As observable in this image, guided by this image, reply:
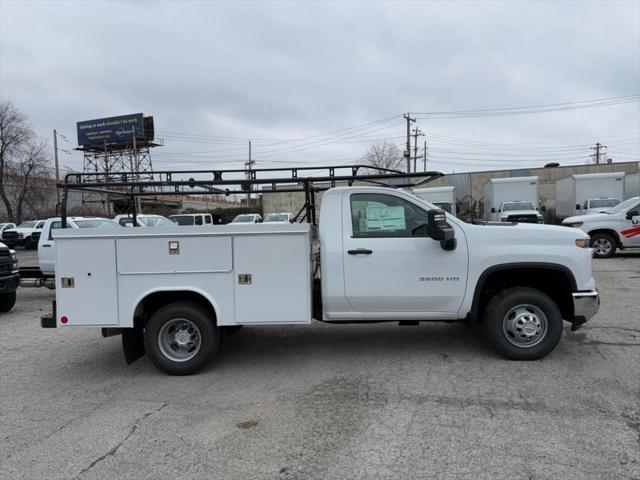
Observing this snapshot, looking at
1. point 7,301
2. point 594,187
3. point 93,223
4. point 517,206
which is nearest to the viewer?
point 7,301

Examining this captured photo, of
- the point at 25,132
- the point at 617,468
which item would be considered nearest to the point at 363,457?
the point at 617,468

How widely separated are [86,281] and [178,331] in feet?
3.61

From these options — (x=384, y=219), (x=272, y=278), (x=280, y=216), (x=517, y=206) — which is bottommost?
(x=272, y=278)

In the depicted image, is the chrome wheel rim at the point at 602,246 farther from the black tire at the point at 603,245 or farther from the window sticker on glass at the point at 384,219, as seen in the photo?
the window sticker on glass at the point at 384,219

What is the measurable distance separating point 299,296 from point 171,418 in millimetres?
1726

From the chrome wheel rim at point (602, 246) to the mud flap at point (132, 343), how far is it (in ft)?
43.5

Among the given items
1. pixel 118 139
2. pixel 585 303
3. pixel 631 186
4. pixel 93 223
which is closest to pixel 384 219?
pixel 585 303

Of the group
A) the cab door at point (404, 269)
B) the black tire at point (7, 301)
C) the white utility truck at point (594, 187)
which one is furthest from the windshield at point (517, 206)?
→ the black tire at point (7, 301)

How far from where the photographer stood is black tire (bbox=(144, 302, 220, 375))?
17.3 feet

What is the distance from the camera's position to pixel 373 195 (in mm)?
5535

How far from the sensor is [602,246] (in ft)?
47.5

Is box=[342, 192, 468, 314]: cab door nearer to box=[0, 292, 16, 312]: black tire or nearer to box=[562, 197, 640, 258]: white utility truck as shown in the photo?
box=[0, 292, 16, 312]: black tire

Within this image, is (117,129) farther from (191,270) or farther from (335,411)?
(335,411)

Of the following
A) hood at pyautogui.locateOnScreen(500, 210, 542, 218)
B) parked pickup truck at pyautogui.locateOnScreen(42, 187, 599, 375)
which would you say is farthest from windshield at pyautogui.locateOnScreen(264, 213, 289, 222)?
hood at pyautogui.locateOnScreen(500, 210, 542, 218)
